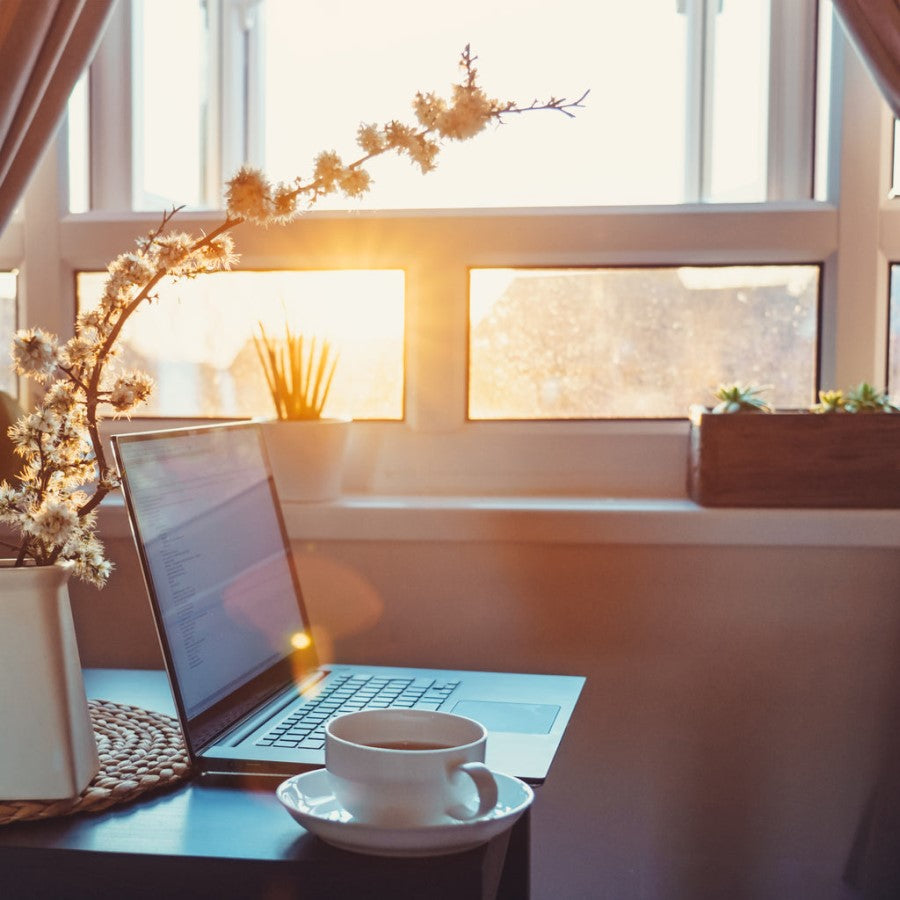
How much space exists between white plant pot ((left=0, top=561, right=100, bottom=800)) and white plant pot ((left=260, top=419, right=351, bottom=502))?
2.00ft

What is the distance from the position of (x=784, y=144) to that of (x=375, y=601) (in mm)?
923

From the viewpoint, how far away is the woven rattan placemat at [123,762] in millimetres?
738

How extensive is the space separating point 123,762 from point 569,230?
0.96m

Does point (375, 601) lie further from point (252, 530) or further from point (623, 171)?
point (623, 171)

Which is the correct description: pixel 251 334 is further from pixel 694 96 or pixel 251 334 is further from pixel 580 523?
pixel 694 96

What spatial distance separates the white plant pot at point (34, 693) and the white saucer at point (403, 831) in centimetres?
18

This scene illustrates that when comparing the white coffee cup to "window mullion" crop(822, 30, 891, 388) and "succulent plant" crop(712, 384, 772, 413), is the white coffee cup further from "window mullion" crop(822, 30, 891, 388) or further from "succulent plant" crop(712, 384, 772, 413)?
"window mullion" crop(822, 30, 891, 388)

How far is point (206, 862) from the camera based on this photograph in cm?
66

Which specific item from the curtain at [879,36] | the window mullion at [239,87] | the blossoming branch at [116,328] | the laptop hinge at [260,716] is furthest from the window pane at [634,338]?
the blossoming branch at [116,328]

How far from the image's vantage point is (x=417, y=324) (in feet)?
4.88

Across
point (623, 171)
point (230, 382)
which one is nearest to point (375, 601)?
point (230, 382)

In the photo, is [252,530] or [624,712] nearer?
[252,530]

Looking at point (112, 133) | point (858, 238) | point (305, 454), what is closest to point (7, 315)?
point (112, 133)

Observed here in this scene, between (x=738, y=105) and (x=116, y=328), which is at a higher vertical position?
(x=738, y=105)
